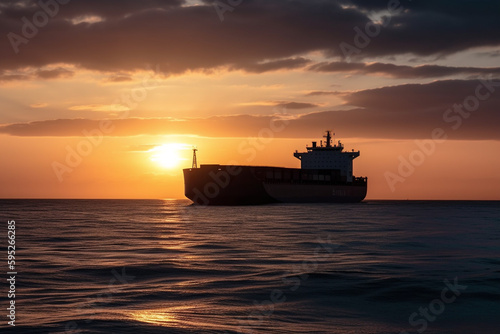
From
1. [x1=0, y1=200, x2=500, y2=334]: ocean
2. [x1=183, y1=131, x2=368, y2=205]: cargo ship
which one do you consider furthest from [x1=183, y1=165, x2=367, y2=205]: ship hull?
[x1=0, y1=200, x2=500, y2=334]: ocean

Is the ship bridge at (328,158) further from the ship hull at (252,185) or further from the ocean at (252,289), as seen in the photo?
the ocean at (252,289)

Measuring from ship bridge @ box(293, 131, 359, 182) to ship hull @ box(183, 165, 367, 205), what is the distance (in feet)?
28.4

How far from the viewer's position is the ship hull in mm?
98000

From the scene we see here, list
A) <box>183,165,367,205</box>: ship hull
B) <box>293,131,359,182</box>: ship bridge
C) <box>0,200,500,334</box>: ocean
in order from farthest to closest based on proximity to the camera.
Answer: <box>293,131,359,182</box>: ship bridge, <box>183,165,367,205</box>: ship hull, <box>0,200,500,334</box>: ocean

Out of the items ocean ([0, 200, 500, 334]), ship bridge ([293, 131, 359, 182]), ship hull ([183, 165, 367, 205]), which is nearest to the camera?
ocean ([0, 200, 500, 334])

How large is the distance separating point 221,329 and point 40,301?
5732 millimetres

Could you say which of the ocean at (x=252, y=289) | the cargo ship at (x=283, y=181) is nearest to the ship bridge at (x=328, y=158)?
the cargo ship at (x=283, y=181)

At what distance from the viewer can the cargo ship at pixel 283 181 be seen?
98.7 metres

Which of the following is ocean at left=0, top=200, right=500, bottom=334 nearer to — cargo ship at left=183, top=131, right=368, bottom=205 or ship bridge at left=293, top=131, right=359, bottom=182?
cargo ship at left=183, top=131, right=368, bottom=205

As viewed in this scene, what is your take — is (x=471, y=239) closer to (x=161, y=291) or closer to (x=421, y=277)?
(x=421, y=277)

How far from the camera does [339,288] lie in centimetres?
1833

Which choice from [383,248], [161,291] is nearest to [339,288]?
[161,291]

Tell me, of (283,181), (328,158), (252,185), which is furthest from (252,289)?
(328,158)

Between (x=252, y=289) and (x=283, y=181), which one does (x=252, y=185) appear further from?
(x=252, y=289)
